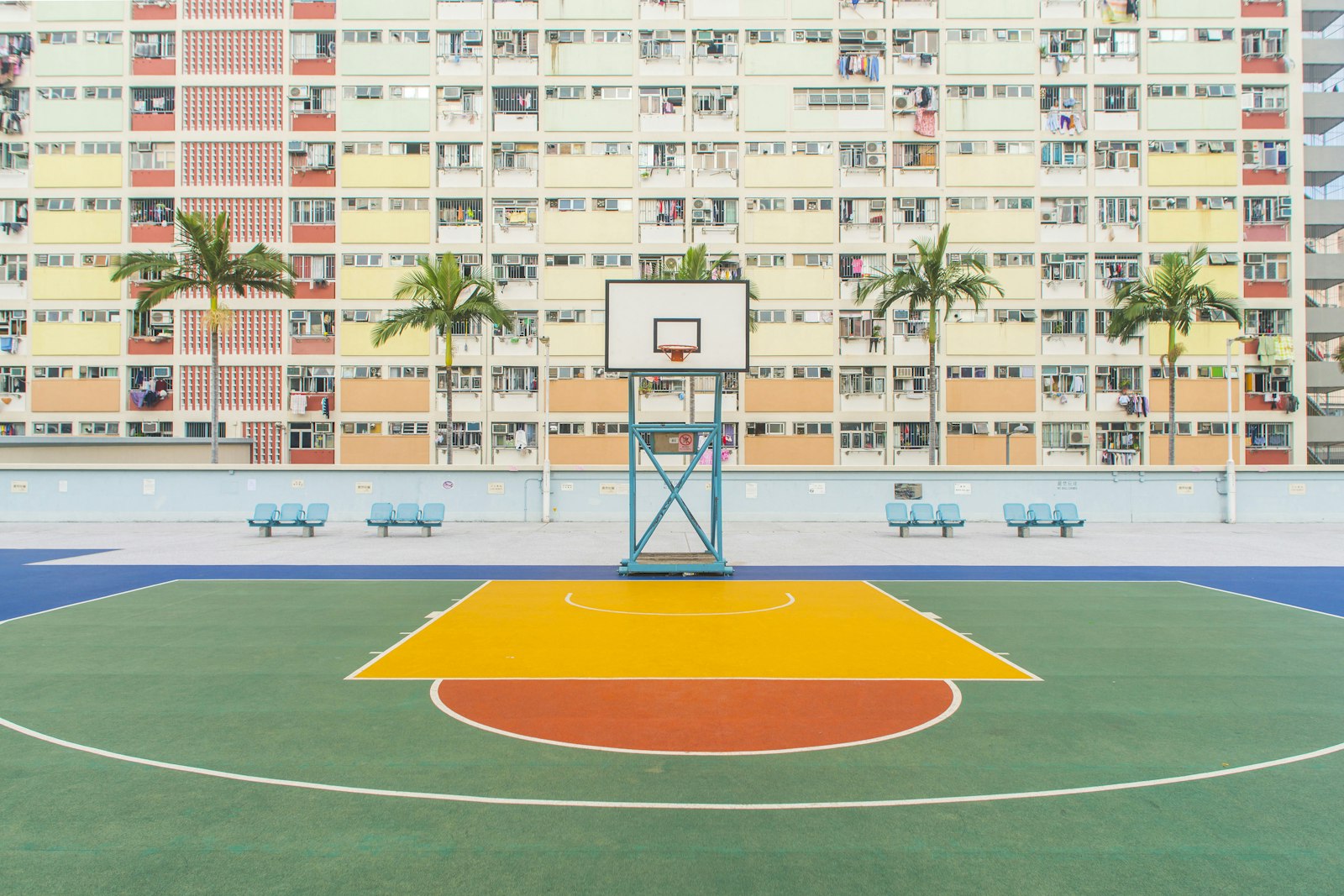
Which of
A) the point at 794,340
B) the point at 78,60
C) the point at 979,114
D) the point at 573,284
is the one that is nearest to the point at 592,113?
the point at 573,284

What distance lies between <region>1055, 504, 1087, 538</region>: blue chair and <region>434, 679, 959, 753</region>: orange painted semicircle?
1908 cm

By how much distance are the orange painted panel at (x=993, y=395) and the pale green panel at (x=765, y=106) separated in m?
17.3

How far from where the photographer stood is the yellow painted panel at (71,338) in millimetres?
45969

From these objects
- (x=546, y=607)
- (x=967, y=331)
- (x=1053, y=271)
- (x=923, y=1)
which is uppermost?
(x=923, y=1)

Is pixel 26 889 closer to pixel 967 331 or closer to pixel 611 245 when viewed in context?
pixel 611 245

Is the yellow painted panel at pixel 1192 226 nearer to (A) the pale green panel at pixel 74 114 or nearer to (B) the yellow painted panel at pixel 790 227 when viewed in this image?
(B) the yellow painted panel at pixel 790 227

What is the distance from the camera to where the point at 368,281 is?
4578cm

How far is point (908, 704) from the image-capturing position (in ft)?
30.4

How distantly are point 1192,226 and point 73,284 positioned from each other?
62.4 m

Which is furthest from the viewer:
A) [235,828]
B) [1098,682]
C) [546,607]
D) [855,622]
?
[546,607]

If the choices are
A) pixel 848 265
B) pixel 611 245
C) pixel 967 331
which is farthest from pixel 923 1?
pixel 611 245

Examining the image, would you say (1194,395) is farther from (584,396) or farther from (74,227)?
(74,227)

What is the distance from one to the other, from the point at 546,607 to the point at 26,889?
10015 millimetres

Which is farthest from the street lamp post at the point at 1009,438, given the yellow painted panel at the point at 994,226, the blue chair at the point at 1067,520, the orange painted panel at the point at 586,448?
the orange painted panel at the point at 586,448
